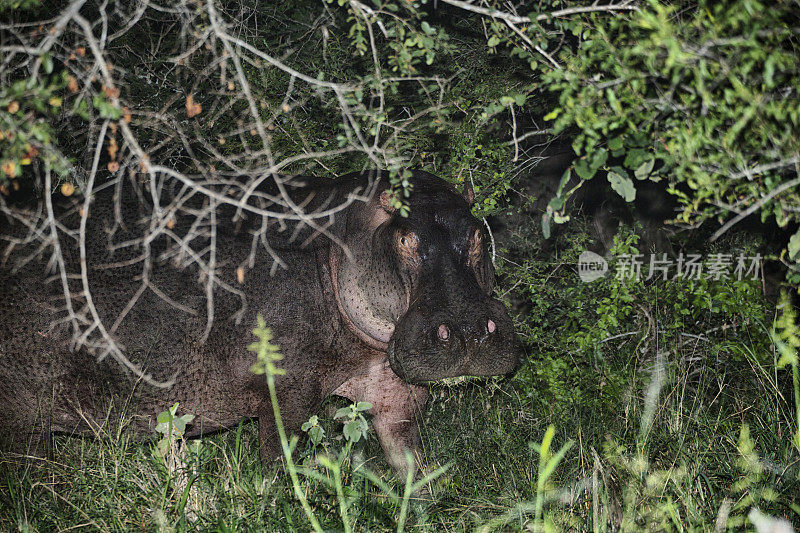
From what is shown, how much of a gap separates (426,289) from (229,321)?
92 centimetres

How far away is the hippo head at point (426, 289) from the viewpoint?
3168 millimetres

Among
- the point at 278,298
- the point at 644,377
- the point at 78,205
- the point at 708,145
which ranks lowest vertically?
the point at 644,377

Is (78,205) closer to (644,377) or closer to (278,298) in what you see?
(278,298)

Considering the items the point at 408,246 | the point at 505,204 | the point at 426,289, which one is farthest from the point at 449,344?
the point at 505,204

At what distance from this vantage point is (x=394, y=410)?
3941mm

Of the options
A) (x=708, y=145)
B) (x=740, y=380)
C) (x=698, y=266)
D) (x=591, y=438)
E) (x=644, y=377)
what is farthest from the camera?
(x=698, y=266)

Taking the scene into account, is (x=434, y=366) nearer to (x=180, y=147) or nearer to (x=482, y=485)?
(x=482, y=485)

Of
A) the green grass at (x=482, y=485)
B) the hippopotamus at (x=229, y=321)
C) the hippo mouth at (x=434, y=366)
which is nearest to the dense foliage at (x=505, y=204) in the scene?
the green grass at (x=482, y=485)

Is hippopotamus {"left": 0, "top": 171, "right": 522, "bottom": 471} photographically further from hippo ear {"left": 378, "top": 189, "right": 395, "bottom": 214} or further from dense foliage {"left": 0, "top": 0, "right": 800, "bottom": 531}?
dense foliage {"left": 0, "top": 0, "right": 800, "bottom": 531}

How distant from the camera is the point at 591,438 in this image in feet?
13.1

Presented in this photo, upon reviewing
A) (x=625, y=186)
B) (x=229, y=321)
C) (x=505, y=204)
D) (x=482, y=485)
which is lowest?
(x=505, y=204)

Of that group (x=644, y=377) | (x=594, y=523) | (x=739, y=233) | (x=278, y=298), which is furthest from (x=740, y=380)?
(x=278, y=298)

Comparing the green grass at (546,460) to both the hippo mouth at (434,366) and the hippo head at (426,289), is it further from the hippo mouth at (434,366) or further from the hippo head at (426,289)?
the hippo head at (426,289)

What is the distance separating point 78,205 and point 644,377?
3.30 meters
